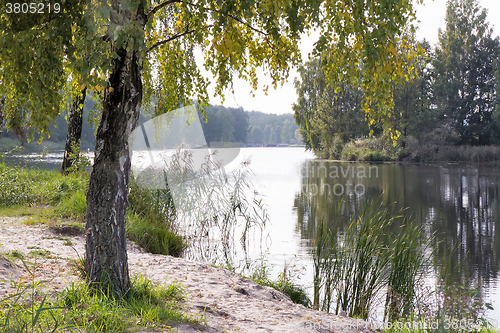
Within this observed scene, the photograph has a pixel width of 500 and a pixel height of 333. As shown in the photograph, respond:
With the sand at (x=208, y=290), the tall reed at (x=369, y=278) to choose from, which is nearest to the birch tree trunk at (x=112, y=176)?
the sand at (x=208, y=290)

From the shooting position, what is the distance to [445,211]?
11.8m

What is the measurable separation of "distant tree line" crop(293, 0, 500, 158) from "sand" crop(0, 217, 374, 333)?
32731 mm

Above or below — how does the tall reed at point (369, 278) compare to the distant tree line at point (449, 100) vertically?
below

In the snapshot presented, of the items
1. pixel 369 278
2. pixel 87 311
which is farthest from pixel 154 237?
pixel 87 311

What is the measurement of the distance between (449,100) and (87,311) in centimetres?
4131

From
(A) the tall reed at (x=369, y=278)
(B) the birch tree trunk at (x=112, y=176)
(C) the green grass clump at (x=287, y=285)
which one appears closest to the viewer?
(B) the birch tree trunk at (x=112, y=176)

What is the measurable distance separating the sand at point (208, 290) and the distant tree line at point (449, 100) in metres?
32.7

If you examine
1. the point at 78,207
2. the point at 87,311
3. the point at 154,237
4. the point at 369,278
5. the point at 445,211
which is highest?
the point at 78,207

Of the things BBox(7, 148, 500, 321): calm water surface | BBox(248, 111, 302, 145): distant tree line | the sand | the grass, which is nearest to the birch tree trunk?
the grass

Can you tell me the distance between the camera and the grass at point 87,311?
8.18 feet

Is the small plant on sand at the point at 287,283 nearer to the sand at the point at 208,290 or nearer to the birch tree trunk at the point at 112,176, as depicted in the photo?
the sand at the point at 208,290

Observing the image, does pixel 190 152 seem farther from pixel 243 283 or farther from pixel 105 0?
pixel 105 0

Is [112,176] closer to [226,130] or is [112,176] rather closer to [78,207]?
[78,207]

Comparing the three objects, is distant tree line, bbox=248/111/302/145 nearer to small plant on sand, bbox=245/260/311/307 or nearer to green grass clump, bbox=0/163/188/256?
green grass clump, bbox=0/163/188/256
